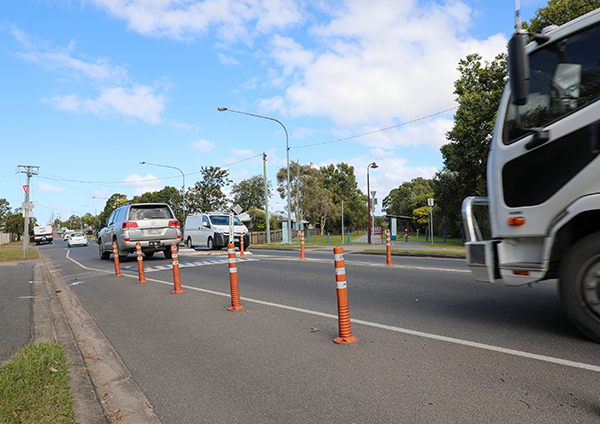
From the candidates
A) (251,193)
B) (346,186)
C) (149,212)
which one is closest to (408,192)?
(346,186)

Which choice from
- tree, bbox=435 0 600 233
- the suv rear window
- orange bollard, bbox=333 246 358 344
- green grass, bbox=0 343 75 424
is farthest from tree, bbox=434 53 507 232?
green grass, bbox=0 343 75 424

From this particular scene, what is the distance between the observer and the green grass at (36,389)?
305 cm

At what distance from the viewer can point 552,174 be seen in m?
4.36

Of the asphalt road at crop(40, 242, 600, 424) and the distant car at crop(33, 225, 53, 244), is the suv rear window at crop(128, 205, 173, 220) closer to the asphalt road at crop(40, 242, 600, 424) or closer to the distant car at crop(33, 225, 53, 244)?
the asphalt road at crop(40, 242, 600, 424)

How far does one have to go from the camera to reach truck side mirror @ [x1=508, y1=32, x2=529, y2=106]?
404 centimetres

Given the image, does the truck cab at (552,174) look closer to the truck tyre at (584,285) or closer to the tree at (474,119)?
the truck tyre at (584,285)

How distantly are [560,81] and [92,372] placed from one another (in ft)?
18.5

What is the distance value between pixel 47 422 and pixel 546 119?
5.16 meters

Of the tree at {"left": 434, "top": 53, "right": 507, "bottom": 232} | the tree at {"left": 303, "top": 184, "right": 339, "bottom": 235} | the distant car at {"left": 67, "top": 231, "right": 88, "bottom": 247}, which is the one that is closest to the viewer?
the tree at {"left": 434, "top": 53, "right": 507, "bottom": 232}

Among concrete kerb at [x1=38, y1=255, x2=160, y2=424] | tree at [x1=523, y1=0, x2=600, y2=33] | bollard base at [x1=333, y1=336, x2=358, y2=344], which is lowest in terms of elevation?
concrete kerb at [x1=38, y1=255, x2=160, y2=424]

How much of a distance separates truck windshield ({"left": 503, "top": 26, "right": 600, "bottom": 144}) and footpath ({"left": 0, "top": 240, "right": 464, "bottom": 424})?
461cm

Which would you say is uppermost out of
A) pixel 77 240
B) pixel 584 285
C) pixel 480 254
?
pixel 77 240

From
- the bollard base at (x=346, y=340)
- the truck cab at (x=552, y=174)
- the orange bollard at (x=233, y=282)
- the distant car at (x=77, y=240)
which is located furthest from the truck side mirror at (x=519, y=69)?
the distant car at (x=77, y=240)

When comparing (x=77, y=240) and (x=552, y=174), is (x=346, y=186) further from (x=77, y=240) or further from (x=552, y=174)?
(x=552, y=174)
